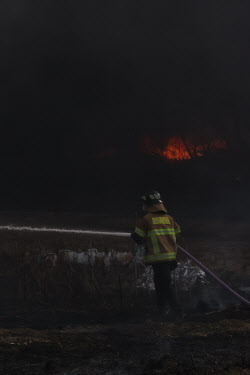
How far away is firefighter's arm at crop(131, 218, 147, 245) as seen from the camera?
575 cm

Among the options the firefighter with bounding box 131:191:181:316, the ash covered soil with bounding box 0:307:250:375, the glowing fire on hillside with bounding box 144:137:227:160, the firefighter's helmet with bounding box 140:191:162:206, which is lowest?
the ash covered soil with bounding box 0:307:250:375

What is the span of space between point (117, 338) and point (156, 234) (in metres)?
1.61

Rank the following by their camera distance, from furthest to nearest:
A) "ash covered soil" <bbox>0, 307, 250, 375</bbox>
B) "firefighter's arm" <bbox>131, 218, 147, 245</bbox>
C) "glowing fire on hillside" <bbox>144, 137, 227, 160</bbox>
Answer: "glowing fire on hillside" <bbox>144, 137, 227, 160</bbox> → "firefighter's arm" <bbox>131, 218, 147, 245</bbox> → "ash covered soil" <bbox>0, 307, 250, 375</bbox>

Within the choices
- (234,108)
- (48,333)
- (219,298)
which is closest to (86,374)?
(48,333)

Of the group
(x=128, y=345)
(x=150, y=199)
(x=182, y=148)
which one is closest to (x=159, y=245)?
(x=150, y=199)

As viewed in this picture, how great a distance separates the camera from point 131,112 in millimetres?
34625

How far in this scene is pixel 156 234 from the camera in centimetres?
577

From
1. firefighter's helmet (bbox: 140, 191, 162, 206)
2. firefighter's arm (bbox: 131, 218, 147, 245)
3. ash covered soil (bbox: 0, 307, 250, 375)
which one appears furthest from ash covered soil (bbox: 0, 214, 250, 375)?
firefighter's helmet (bbox: 140, 191, 162, 206)

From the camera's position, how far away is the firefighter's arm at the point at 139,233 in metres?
5.75

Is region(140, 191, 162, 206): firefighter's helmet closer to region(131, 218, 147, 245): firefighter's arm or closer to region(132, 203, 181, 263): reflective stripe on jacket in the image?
region(132, 203, 181, 263): reflective stripe on jacket

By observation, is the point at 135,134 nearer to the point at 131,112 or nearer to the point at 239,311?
the point at 131,112

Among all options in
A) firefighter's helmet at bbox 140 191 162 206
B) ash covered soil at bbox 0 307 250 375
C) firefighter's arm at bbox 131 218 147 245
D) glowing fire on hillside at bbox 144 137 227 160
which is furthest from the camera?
glowing fire on hillside at bbox 144 137 227 160

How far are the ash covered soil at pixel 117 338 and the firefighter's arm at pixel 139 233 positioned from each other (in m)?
1.00

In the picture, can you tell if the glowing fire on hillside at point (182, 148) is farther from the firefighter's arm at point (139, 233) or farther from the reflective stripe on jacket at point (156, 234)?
the firefighter's arm at point (139, 233)
